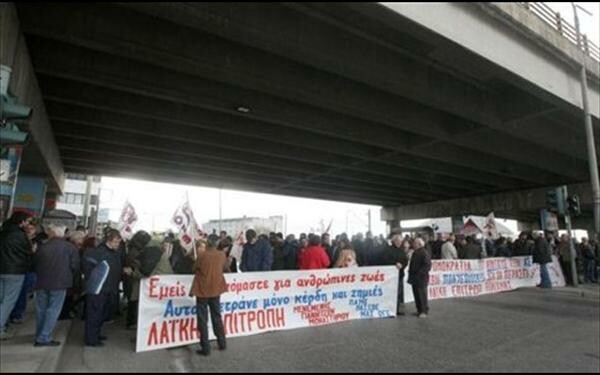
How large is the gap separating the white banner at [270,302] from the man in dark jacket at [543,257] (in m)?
8.69

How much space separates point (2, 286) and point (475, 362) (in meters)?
7.30

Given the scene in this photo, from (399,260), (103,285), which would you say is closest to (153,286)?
(103,285)

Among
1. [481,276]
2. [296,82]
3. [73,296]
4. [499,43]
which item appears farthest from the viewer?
[481,276]

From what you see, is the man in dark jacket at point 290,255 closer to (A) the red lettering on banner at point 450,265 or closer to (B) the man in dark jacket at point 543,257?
(A) the red lettering on banner at point 450,265

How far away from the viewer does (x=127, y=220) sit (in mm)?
13859

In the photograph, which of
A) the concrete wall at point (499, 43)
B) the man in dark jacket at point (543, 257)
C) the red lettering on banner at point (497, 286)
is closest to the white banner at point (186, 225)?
the concrete wall at point (499, 43)

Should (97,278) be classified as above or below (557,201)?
below

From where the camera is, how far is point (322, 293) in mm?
9703

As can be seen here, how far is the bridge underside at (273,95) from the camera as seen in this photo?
938cm

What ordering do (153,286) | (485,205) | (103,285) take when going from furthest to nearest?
(485,205) < (153,286) < (103,285)

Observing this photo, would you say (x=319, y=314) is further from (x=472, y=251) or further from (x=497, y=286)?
(x=497, y=286)

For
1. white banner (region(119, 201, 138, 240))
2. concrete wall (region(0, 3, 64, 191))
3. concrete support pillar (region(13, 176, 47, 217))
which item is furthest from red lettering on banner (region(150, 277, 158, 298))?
concrete support pillar (region(13, 176, 47, 217))

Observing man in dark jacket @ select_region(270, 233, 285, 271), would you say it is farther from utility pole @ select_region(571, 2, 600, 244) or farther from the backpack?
utility pole @ select_region(571, 2, 600, 244)

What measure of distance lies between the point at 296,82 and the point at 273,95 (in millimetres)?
2022
